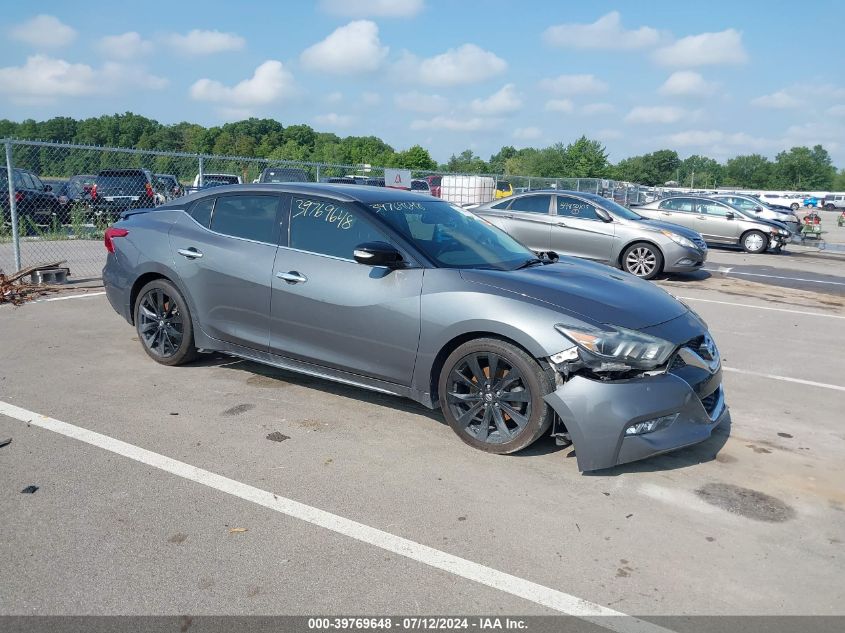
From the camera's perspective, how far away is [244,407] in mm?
5258

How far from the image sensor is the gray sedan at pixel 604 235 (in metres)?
13.1

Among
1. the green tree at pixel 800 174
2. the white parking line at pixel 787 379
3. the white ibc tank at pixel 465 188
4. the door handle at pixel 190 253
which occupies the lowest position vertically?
the white parking line at pixel 787 379

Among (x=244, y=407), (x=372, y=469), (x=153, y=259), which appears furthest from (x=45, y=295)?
(x=372, y=469)

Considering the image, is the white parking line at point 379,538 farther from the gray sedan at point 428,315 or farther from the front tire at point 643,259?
the front tire at point 643,259

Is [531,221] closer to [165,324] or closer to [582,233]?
[582,233]

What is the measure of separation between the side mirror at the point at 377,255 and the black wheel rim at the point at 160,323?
2.01 meters

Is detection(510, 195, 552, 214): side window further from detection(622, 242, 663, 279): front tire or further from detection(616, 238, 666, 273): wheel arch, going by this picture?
A: detection(622, 242, 663, 279): front tire

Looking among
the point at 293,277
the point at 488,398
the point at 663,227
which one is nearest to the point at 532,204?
the point at 663,227

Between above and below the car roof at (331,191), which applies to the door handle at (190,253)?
below

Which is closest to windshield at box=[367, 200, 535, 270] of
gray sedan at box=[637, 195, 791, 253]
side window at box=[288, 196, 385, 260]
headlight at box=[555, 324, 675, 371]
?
side window at box=[288, 196, 385, 260]

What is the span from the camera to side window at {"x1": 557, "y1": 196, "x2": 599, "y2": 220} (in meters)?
13.5

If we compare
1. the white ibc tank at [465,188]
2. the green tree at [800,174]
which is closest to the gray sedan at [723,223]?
Result: the white ibc tank at [465,188]

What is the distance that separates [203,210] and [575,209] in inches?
354

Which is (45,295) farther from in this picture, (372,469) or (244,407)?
(372,469)
